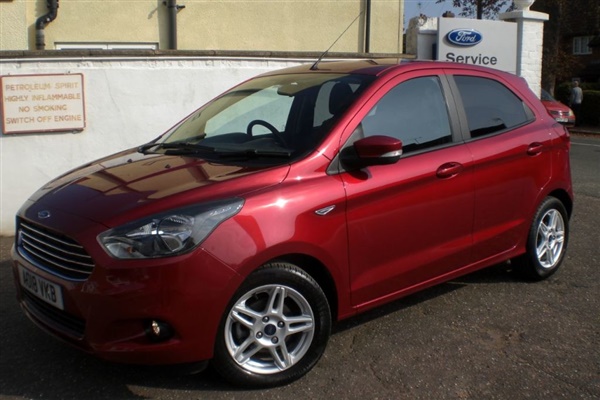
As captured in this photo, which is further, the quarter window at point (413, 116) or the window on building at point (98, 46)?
the window on building at point (98, 46)

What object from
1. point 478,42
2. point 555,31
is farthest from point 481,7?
point 478,42

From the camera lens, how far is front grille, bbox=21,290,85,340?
3402 millimetres

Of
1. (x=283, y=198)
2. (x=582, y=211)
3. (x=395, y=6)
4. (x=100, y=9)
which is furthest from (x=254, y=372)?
(x=395, y=6)

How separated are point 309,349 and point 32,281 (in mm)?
1543

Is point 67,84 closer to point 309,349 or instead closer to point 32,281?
point 32,281

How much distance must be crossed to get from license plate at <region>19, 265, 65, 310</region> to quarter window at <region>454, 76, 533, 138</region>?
114 inches

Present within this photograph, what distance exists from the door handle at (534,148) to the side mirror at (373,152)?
5.17 feet

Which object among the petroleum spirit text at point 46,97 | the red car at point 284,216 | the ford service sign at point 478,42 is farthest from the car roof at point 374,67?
the ford service sign at point 478,42

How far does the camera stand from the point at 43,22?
10391 mm

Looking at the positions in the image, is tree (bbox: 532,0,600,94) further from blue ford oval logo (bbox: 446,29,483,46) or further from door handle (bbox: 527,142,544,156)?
door handle (bbox: 527,142,544,156)

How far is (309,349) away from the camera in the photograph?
3725 millimetres

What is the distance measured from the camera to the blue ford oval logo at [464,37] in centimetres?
1049

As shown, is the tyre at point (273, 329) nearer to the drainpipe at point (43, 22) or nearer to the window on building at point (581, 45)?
the drainpipe at point (43, 22)

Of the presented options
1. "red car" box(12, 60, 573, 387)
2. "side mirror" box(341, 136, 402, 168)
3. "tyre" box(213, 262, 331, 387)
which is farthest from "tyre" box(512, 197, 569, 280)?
"tyre" box(213, 262, 331, 387)
